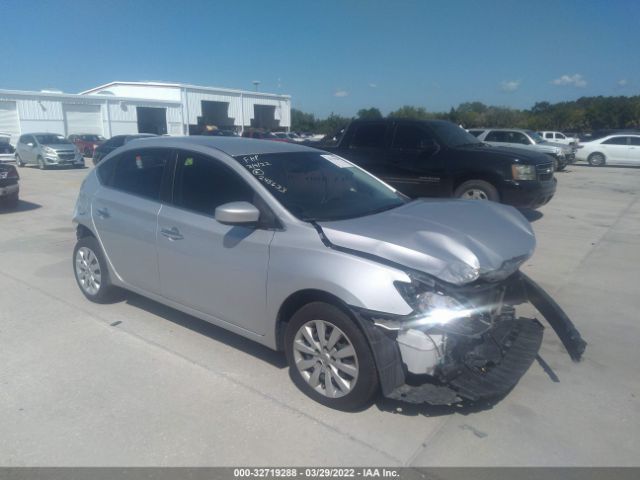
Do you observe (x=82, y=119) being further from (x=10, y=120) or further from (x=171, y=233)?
(x=171, y=233)

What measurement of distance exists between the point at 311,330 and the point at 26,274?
4.68m

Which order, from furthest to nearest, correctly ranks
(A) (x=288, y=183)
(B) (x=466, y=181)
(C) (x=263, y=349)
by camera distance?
(B) (x=466, y=181)
(C) (x=263, y=349)
(A) (x=288, y=183)

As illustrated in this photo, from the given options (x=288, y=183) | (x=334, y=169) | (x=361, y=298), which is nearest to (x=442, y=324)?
(x=361, y=298)

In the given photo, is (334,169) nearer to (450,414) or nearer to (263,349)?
(263,349)

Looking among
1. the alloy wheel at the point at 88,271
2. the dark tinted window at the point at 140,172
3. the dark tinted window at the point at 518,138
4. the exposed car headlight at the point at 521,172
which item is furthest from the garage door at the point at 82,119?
the dark tinted window at the point at 140,172

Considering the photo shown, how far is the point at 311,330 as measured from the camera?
3.35 m

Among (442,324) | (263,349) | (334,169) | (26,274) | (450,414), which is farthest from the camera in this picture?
(26,274)

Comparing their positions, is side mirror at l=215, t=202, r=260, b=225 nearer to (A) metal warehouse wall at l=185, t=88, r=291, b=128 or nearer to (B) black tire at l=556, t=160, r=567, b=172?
(B) black tire at l=556, t=160, r=567, b=172

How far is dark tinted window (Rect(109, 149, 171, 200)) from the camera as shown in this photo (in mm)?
4463

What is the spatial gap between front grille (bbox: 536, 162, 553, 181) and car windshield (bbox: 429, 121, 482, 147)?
1379 millimetres

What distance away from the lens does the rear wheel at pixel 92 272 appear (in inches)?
199

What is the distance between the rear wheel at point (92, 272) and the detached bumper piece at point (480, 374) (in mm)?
3337

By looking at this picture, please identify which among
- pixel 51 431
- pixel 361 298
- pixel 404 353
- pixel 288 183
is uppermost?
pixel 288 183

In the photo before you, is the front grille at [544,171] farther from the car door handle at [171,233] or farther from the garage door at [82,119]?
the garage door at [82,119]
